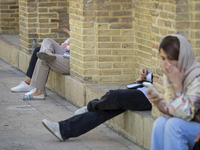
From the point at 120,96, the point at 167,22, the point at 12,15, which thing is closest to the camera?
the point at 167,22

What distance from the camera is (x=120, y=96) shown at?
230 inches

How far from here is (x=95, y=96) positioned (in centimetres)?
705

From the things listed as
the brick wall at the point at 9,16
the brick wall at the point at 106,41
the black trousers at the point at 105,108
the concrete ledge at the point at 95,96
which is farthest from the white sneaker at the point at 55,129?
the brick wall at the point at 9,16

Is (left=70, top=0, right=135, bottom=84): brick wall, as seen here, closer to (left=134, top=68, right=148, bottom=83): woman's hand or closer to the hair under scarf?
(left=134, top=68, right=148, bottom=83): woman's hand

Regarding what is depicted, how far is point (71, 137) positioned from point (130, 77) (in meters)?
1.68

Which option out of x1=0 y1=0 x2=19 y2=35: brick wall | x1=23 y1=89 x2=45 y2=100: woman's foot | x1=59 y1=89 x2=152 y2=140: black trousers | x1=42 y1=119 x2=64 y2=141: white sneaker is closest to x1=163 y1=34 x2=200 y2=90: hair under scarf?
x1=59 y1=89 x2=152 y2=140: black trousers

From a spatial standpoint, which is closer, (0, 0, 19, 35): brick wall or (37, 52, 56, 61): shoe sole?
(37, 52, 56, 61): shoe sole

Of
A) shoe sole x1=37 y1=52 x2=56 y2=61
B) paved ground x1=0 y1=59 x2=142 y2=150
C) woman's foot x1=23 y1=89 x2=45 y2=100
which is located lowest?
paved ground x1=0 y1=59 x2=142 y2=150

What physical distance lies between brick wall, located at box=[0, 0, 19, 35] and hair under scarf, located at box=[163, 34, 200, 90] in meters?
9.36

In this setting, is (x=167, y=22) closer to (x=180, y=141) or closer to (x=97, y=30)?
(x=180, y=141)

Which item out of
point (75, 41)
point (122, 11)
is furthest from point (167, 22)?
point (75, 41)

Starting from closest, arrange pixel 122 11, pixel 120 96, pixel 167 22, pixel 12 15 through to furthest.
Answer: pixel 167 22 < pixel 120 96 < pixel 122 11 < pixel 12 15

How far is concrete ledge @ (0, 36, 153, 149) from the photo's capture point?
19.0ft

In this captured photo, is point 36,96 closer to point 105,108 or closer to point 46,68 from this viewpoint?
point 46,68
